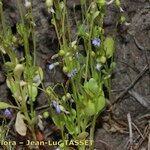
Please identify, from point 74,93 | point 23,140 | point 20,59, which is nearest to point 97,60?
point 74,93

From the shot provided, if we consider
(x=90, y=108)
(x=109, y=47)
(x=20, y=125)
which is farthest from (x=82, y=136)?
(x=109, y=47)

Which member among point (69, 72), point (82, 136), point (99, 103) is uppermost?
point (69, 72)

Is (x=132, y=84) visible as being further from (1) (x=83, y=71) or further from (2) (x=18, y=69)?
(2) (x=18, y=69)

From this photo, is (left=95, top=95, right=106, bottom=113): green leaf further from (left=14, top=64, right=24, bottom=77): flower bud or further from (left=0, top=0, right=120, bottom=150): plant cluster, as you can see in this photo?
(left=14, top=64, right=24, bottom=77): flower bud

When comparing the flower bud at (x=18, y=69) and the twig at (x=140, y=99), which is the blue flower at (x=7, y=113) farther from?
the twig at (x=140, y=99)

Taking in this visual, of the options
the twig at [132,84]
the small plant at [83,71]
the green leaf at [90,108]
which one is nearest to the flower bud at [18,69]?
the small plant at [83,71]

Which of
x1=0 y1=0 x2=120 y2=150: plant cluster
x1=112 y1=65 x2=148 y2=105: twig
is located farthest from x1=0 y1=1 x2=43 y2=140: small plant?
x1=112 y1=65 x2=148 y2=105: twig

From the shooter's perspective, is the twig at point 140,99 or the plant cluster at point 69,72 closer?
the plant cluster at point 69,72

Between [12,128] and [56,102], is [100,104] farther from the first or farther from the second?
[12,128]
